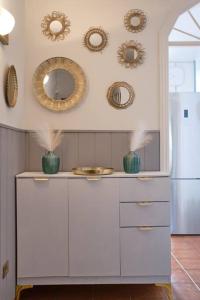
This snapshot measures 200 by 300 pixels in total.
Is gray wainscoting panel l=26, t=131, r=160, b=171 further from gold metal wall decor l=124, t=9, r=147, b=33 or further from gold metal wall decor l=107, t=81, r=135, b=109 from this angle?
gold metal wall decor l=124, t=9, r=147, b=33

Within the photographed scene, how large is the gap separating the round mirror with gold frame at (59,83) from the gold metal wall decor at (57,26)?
19 cm

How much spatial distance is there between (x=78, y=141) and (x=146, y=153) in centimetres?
57

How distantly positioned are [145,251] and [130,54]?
1548 mm

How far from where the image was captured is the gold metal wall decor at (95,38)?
2.86 m

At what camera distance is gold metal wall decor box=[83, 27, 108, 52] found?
2862 mm

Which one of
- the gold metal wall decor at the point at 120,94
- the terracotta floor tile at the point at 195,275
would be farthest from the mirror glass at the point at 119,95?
the terracotta floor tile at the point at 195,275

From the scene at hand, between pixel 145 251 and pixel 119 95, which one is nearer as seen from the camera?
pixel 145 251

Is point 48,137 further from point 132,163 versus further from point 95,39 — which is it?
point 95,39

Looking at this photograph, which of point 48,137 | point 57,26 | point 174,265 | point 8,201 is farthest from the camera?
point 174,265

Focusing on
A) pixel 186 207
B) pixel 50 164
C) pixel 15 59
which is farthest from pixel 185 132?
pixel 15 59

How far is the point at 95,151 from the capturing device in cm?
290

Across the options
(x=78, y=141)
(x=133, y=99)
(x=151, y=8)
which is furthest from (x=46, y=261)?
(x=151, y=8)

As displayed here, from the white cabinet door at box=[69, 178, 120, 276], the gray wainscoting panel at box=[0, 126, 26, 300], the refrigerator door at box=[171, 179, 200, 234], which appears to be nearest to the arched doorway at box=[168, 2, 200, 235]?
the refrigerator door at box=[171, 179, 200, 234]

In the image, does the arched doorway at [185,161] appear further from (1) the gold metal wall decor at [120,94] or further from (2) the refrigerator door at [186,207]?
(1) the gold metal wall decor at [120,94]
